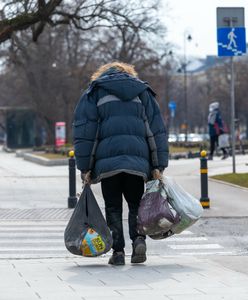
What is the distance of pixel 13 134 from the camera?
67188 millimetres

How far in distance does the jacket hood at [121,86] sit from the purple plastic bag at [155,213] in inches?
35.4

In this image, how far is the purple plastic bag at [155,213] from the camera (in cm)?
876

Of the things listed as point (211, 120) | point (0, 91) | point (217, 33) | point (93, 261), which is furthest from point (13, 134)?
point (93, 261)

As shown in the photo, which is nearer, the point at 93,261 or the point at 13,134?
the point at 93,261

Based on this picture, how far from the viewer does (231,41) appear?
806 inches

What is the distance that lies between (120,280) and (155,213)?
108cm

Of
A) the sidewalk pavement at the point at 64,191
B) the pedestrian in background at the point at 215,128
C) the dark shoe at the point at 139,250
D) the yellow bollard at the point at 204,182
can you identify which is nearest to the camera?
the dark shoe at the point at 139,250

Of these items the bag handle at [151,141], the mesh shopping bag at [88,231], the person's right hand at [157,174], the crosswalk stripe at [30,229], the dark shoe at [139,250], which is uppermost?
the bag handle at [151,141]

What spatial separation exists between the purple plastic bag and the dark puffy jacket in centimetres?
18

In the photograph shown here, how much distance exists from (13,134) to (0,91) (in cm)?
1364

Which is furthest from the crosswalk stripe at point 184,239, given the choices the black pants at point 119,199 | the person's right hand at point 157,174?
the person's right hand at point 157,174

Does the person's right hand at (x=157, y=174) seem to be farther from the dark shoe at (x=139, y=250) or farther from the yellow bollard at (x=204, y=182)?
the yellow bollard at (x=204, y=182)

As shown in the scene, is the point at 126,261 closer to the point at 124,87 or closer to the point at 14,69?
the point at 124,87

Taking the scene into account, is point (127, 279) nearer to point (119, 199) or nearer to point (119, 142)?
point (119, 199)
